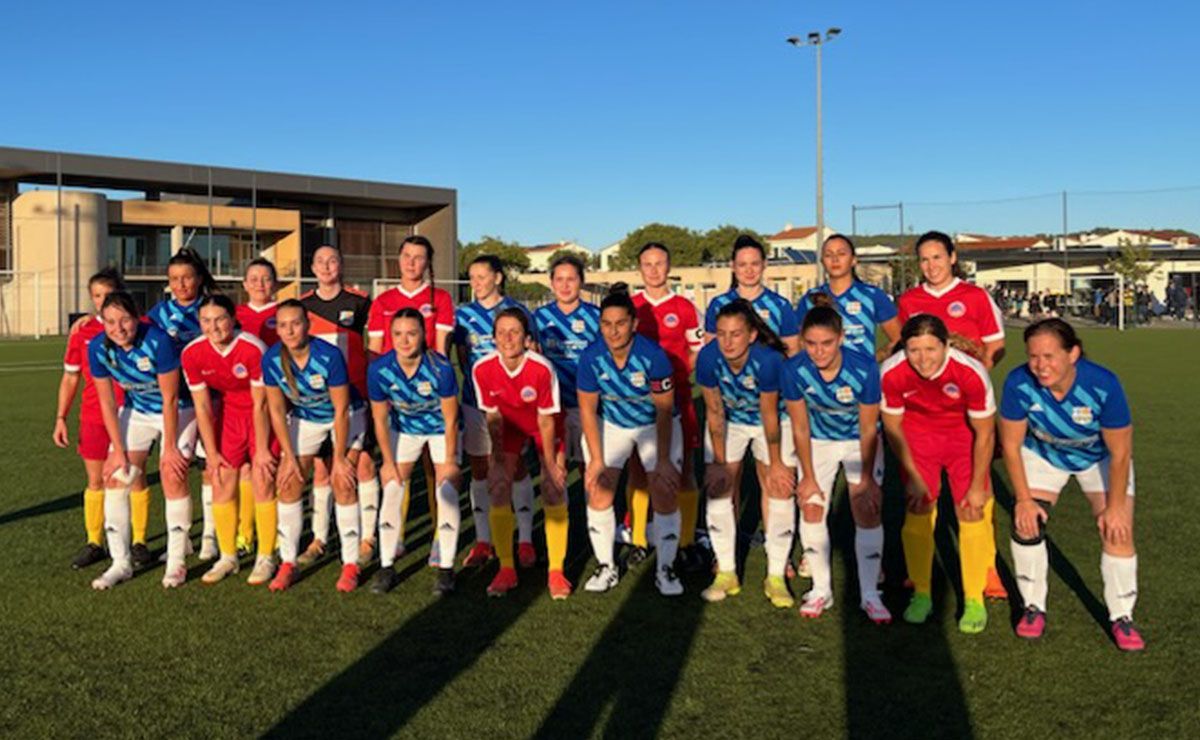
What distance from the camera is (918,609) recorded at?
4.41 m

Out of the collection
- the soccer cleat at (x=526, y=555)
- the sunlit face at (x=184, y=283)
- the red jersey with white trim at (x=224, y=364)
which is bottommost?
the soccer cleat at (x=526, y=555)

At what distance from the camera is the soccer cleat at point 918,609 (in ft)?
14.3

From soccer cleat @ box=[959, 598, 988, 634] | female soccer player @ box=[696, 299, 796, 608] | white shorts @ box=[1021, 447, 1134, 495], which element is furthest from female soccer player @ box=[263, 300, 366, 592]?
white shorts @ box=[1021, 447, 1134, 495]

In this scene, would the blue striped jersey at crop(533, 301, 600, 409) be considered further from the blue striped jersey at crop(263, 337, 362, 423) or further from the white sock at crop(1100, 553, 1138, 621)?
the white sock at crop(1100, 553, 1138, 621)

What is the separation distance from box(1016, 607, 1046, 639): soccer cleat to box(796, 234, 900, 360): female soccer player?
172cm

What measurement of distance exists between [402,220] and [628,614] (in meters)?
47.9

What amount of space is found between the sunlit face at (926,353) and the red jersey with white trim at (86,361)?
423 centimetres

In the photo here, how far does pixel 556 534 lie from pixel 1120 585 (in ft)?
8.64

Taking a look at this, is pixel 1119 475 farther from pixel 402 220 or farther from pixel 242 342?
pixel 402 220

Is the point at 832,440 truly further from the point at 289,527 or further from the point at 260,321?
the point at 260,321

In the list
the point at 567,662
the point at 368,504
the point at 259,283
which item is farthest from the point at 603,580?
the point at 259,283

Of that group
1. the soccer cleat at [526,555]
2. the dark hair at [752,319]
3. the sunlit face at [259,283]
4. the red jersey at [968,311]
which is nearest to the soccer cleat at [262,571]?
the soccer cleat at [526,555]

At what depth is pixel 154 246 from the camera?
39.9 m

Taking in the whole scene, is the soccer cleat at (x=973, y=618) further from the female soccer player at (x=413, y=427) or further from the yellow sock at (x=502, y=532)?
the female soccer player at (x=413, y=427)
